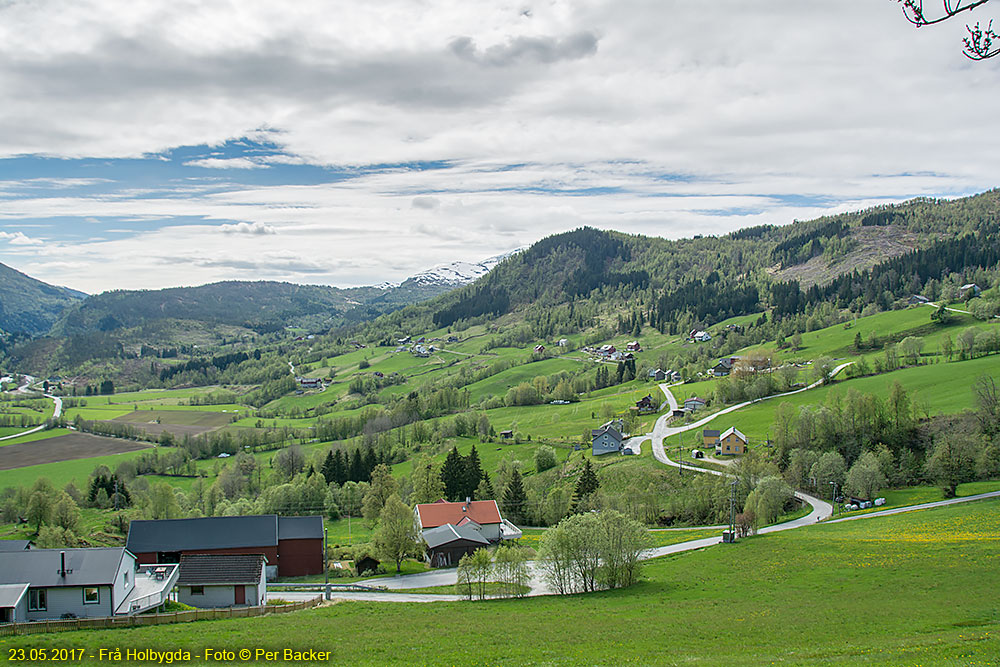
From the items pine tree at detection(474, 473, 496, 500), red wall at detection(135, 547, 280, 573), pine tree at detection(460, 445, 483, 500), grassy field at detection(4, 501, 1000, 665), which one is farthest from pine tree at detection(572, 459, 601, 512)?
red wall at detection(135, 547, 280, 573)

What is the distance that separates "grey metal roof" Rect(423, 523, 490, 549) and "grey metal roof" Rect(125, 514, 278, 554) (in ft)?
46.0

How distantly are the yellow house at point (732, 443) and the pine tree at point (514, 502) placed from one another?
29027 mm

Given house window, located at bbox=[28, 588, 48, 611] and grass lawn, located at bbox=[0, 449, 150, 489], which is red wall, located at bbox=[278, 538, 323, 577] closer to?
house window, located at bbox=[28, 588, 48, 611]

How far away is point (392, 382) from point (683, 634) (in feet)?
564

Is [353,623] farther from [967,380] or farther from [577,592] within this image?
[967,380]

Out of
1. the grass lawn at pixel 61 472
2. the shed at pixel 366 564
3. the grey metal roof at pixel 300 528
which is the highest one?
the grey metal roof at pixel 300 528

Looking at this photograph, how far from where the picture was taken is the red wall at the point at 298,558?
2149 inches

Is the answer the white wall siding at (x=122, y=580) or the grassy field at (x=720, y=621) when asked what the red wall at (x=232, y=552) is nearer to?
the white wall siding at (x=122, y=580)

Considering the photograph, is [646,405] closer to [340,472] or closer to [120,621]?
[340,472]

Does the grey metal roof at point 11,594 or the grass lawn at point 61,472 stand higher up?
the grey metal roof at point 11,594

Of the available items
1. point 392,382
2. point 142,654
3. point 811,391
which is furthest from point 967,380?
point 392,382

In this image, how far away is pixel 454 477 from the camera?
80.9 m

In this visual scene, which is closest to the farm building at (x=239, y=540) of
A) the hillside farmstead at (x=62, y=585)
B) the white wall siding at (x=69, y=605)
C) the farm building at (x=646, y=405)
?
the hillside farmstead at (x=62, y=585)

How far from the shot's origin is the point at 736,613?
30500 mm
